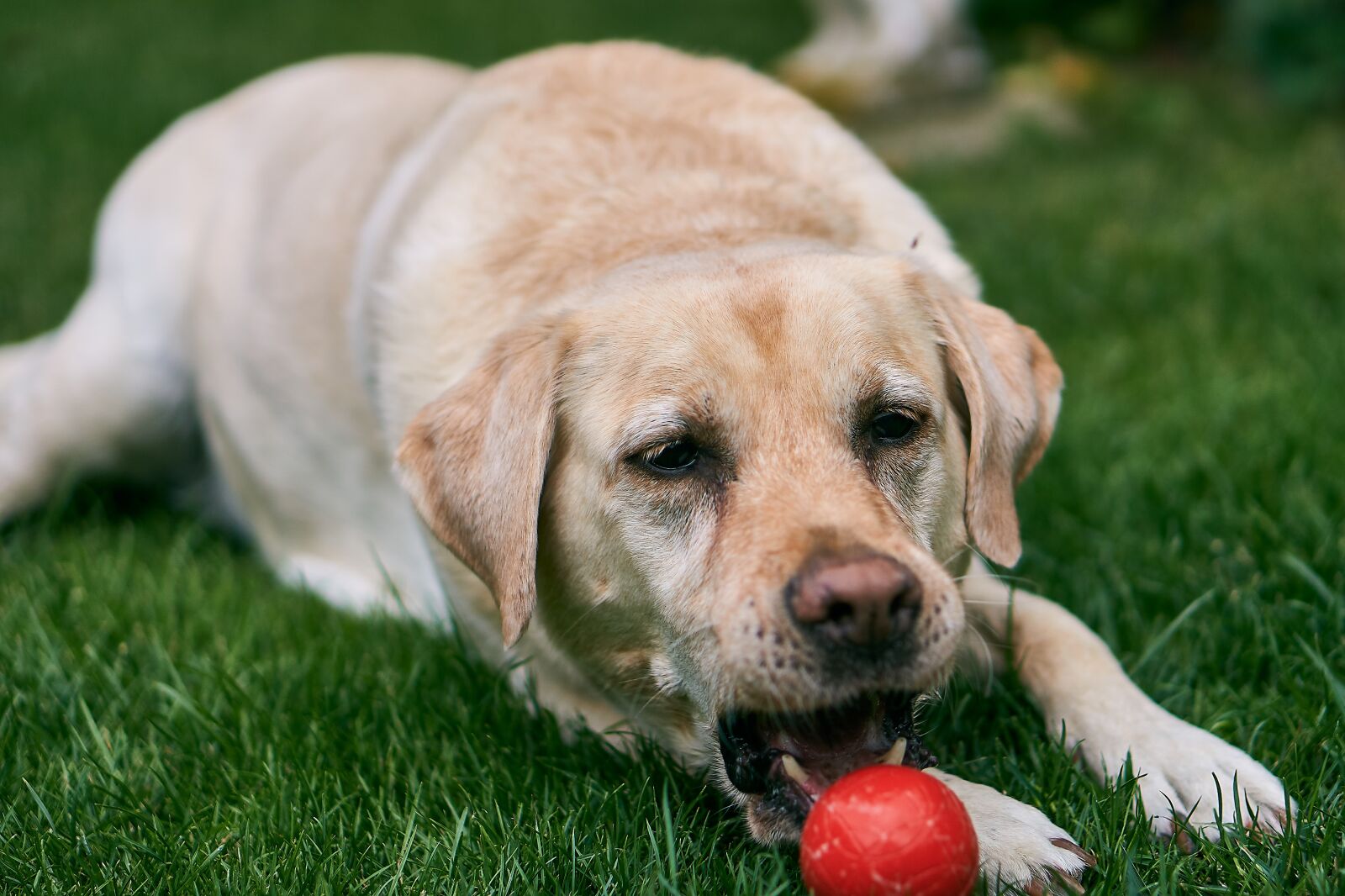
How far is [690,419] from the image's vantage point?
2.61 meters

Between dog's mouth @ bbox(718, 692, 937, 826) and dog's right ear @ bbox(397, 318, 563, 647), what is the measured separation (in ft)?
1.67

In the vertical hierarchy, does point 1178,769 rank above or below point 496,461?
below

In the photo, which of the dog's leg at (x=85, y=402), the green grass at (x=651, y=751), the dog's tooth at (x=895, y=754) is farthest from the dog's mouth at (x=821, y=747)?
the dog's leg at (x=85, y=402)

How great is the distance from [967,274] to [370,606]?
181cm

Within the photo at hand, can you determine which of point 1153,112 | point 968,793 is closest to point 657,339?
point 968,793

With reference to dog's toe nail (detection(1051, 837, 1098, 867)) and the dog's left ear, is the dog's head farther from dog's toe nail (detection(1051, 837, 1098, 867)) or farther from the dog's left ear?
dog's toe nail (detection(1051, 837, 1098, 867))

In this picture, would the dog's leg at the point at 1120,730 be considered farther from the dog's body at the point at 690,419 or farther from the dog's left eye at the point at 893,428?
the dog's left eye at the point at 893,428

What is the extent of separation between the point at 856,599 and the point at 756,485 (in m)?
0.36

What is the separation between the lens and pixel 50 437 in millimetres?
4668

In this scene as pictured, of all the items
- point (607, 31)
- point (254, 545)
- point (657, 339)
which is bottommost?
point (607, 31)

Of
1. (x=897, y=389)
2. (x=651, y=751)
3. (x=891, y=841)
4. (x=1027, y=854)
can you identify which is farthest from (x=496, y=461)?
(x=1027, y=854)

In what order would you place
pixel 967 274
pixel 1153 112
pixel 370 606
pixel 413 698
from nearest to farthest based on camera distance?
pixel 413 698 → pixel 967 274 → pixel 370 606 → pixel 1153 112

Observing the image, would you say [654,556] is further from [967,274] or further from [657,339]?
[967,274]

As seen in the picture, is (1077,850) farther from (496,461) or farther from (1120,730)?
(496,461)
